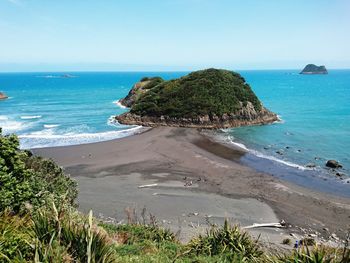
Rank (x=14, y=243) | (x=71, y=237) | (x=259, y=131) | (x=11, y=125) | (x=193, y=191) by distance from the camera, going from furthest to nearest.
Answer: (x=11, y=125) < (x=259, y=131) < (x=193, y=191) < (x=71, y=237) < (x=14, y=243)

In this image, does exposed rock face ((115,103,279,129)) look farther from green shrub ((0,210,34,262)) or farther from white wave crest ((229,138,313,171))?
green shrub ((0,210,34,262))

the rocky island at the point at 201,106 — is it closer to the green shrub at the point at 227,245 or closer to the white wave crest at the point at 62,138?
the white wave crest at the point at 62,138

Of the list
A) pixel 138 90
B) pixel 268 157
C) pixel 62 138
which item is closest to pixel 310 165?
pixel 268 157

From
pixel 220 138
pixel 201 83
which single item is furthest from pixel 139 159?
pixel 201 83

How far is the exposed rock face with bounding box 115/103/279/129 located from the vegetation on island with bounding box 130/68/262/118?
94 cm

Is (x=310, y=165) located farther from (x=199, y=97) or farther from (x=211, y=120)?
(x=199, y=97)

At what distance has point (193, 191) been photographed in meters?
26.4

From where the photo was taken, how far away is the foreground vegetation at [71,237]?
740 cm

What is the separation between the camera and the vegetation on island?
5978 cm

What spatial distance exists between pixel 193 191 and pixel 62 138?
90.8ft

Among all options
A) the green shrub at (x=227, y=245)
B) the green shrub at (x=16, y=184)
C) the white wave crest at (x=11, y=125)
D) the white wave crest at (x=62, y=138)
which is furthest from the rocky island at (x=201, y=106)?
the green shrub at (x=227, y=245)

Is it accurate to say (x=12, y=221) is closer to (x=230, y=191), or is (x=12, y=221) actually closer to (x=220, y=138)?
(x=230, y=191)

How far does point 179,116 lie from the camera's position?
58.2m

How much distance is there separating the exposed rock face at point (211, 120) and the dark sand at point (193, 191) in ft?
53.6
